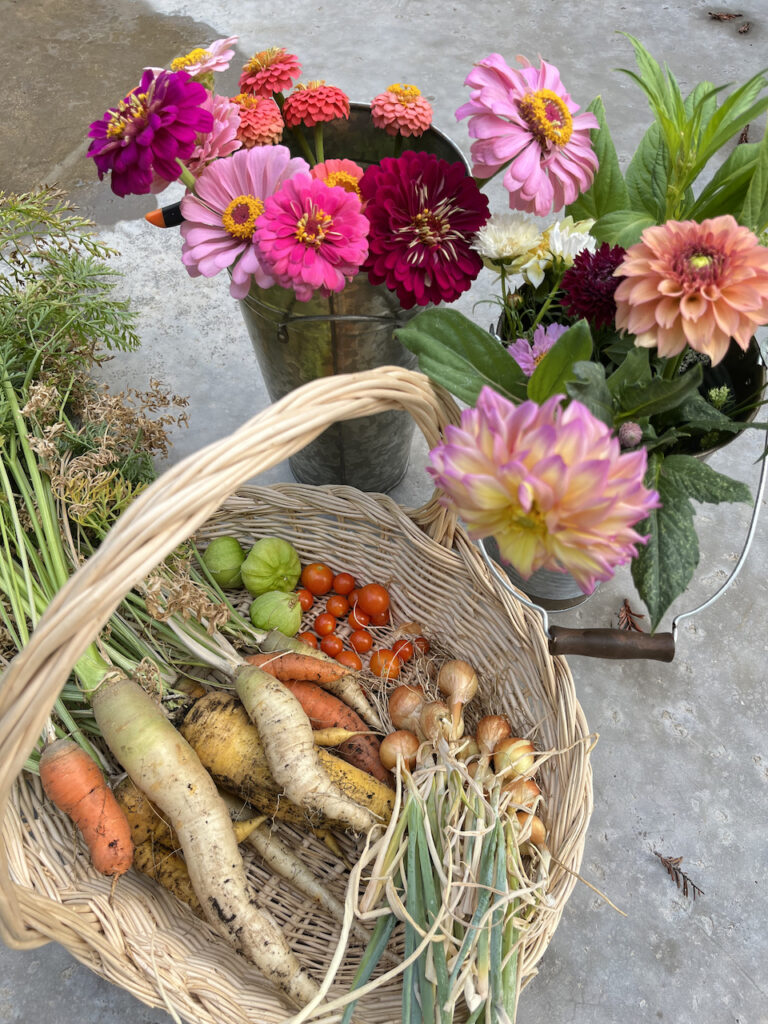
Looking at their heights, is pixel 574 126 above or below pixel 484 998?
above

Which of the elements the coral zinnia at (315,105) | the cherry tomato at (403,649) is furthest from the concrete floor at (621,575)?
the coral zinnia at (315,105)

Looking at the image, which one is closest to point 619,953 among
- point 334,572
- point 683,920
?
point 683,920

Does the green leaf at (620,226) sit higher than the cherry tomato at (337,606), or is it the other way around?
the green leaf at (620,226)

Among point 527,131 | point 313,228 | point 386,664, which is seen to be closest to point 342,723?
point 386,664

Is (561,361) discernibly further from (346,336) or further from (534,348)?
(346,336)

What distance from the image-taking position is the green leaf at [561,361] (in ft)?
2.05

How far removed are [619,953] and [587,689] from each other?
1.12 feet

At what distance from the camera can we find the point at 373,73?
1.87m

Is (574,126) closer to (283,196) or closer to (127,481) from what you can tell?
(283,196)

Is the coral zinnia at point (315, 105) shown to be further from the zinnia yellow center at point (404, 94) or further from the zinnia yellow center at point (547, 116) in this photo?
the zinnia yellow center at point (547, 116)

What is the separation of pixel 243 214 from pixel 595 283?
1.17 ft

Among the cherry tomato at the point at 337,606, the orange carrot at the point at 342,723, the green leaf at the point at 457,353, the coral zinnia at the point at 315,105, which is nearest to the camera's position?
the green leaf at the point at 457,353

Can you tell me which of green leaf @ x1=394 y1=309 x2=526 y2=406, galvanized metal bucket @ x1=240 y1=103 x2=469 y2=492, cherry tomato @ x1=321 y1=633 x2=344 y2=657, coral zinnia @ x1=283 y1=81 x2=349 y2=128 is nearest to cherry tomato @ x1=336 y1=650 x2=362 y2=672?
cherry tomato @ x1=321 y1=633 x2=344 y2=657

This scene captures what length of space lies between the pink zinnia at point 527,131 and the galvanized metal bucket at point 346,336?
0.13 meters
